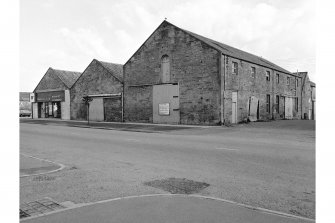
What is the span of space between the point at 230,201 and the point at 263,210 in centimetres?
62

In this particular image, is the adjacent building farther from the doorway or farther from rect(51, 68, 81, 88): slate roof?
rect(51, 68, 81, 88): slate roof

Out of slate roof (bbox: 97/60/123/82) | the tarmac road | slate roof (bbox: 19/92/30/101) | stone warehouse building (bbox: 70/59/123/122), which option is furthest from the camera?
slate roof (bbox: 19/92/30/101)

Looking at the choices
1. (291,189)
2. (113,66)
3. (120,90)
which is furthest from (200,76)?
(291,189)

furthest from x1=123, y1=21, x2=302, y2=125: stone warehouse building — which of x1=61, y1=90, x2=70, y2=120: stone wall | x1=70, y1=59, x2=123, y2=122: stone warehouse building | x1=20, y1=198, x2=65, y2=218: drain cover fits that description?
x1=20, y1=198, x2=65, y2=218: drain cover

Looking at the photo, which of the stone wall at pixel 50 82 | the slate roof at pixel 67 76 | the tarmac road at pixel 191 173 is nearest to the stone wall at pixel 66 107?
the slate roof at pixel 67 76

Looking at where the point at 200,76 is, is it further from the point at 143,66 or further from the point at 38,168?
the point at 38,168

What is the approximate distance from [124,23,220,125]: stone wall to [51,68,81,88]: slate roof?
1258 centimetres

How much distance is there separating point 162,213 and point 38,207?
209cm

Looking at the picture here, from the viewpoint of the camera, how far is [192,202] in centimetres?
508

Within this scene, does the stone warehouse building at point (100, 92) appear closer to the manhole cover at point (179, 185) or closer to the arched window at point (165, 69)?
the arched window at point (165, 69)

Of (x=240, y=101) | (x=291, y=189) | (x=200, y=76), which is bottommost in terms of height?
(x=291, y=189)

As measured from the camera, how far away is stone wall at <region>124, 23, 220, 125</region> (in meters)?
24.9

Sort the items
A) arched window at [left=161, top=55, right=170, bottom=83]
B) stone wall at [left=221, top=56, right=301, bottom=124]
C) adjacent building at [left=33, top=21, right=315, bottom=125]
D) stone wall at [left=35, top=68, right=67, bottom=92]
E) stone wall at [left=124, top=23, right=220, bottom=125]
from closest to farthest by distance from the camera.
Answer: stone wall at [left=124, top=23, right=220, bottom=125]
adjacent building at [left=33, top=21, right=315, bottom=125]
stone wall at [left=221, top=56, right=301, bottom=124]
arched window at [left=161, top=55, right=170, bottom=83]
stone wall at [left=35, top=68, right=67, bottom=92]

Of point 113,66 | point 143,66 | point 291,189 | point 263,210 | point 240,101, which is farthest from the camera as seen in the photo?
point 113,66
